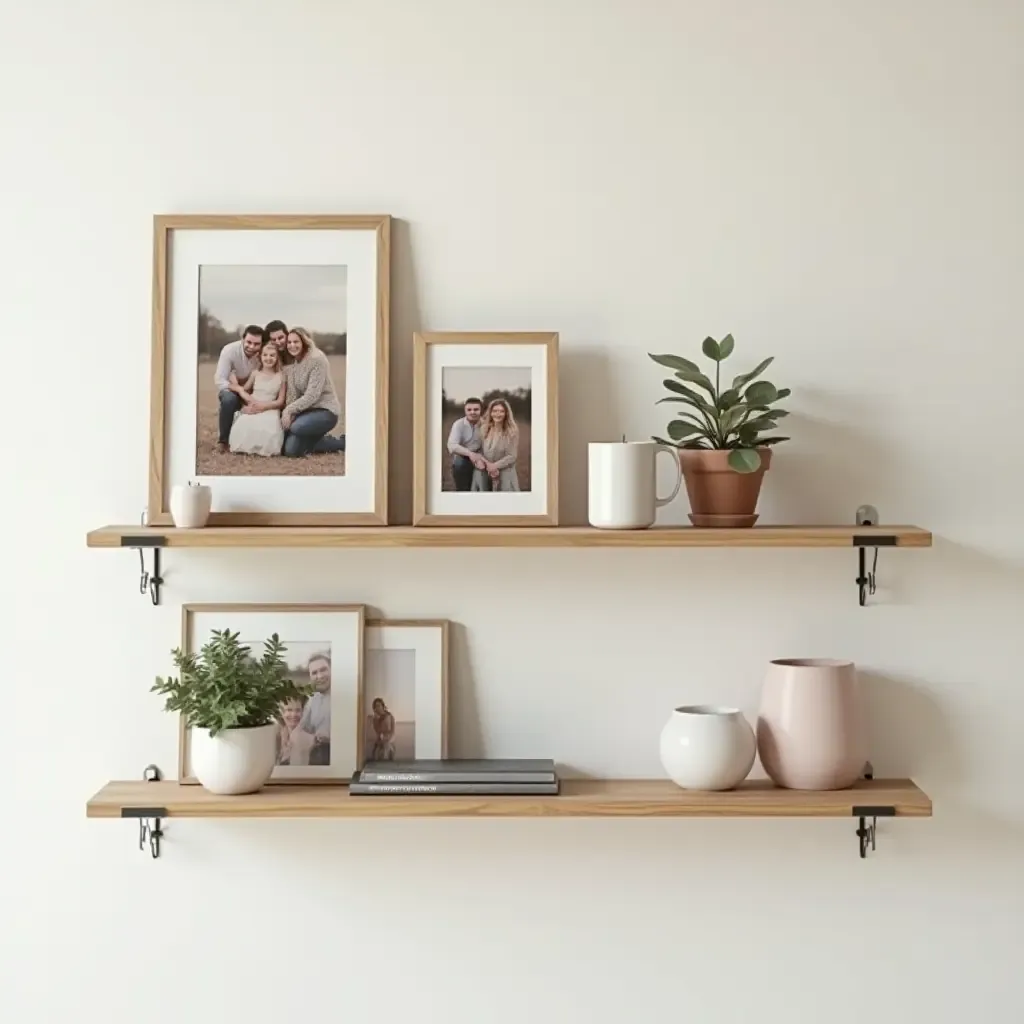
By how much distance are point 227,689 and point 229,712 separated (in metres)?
0.04

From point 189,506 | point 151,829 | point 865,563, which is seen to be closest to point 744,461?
point 865,563

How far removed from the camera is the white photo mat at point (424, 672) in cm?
171

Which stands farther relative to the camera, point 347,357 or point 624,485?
point 347,357

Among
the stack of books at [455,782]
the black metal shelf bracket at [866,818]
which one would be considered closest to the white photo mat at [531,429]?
the stack of books at [455,782]

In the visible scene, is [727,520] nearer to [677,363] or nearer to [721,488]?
[721,488]

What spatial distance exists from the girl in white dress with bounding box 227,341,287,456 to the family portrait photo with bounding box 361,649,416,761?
0.35 meters

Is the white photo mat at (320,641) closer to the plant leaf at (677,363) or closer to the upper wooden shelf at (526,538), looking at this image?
the upper wooden shelf at (526,538)

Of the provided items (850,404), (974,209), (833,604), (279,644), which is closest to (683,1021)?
(833,604)

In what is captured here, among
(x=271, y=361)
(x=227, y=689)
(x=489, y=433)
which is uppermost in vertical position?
(x=271, y=361)

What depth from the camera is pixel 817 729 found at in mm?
1609

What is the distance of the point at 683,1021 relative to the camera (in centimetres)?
173

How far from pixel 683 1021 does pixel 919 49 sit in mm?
1439

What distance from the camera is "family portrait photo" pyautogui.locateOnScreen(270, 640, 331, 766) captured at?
1.71 m

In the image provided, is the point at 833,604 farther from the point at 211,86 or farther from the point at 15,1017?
the point at 15,1017
